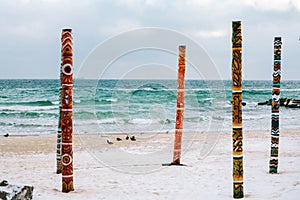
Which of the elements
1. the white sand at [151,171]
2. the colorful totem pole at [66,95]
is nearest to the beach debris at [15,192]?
the white sand at [151,171]

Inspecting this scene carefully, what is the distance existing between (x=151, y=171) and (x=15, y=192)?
417 cm

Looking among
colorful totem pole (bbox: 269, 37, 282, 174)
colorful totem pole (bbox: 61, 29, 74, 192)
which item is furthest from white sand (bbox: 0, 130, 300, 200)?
colorful totem pole (bbox: 61, 29, 74, 192)

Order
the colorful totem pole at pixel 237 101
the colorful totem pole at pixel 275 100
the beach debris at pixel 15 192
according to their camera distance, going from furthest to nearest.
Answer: the colorful totem pole at pixel 275 100
the colorful totem pole at pixel 237 101
the beach debris at pixel 15 192

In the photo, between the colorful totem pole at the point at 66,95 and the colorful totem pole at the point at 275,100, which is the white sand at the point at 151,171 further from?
the colorful totem pole at the point at 66,95

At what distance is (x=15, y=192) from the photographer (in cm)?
602

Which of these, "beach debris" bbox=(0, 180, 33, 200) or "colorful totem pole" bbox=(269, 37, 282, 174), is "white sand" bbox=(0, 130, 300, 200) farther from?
"beach debris" bbox=(0, 180, 33, 200)

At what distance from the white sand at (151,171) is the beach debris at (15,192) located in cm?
62

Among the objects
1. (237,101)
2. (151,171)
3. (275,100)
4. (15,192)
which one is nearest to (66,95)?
(15,192)

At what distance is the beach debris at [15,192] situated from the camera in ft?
19.3

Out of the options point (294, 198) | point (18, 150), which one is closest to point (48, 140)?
point (18, 150)

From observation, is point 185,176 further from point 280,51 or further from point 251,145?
point 251,145

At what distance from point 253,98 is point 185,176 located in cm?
4742

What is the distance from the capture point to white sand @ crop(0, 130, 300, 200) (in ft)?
24.3

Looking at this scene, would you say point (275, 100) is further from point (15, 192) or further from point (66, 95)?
point (15, 192)
